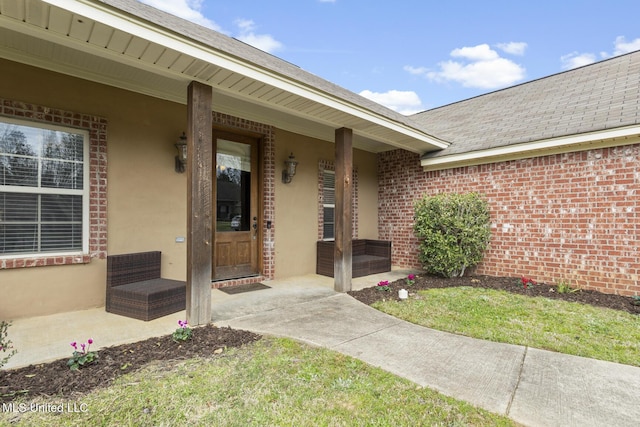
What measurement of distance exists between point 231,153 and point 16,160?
9.23ft

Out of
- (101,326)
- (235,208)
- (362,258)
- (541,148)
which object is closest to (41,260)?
(101,326)

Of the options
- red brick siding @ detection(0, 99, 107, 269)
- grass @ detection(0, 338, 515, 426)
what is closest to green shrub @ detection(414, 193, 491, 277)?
grass @ detection(0, 338, 515, 426)

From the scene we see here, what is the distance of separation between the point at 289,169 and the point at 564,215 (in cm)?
482

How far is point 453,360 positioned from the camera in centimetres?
278

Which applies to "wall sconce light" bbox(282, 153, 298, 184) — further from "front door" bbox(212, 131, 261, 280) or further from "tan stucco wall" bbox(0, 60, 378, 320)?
"tan stucco wall" bbox(0, 60, 378, 320)

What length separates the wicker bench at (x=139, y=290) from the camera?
372 cm

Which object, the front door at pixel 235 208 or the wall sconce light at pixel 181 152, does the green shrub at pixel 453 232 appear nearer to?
the front door at pixel 235 208

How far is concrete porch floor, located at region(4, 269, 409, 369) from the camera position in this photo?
112 inches

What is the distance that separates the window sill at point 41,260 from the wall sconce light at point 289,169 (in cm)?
333

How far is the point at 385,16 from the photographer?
10.0 meters

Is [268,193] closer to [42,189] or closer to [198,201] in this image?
[198,201]

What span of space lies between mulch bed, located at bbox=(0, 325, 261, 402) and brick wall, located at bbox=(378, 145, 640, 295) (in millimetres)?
5135

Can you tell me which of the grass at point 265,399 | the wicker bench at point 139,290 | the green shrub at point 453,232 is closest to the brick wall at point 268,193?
the wicker bench at point 139,290

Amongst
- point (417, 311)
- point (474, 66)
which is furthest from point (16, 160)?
point (474, 66)
